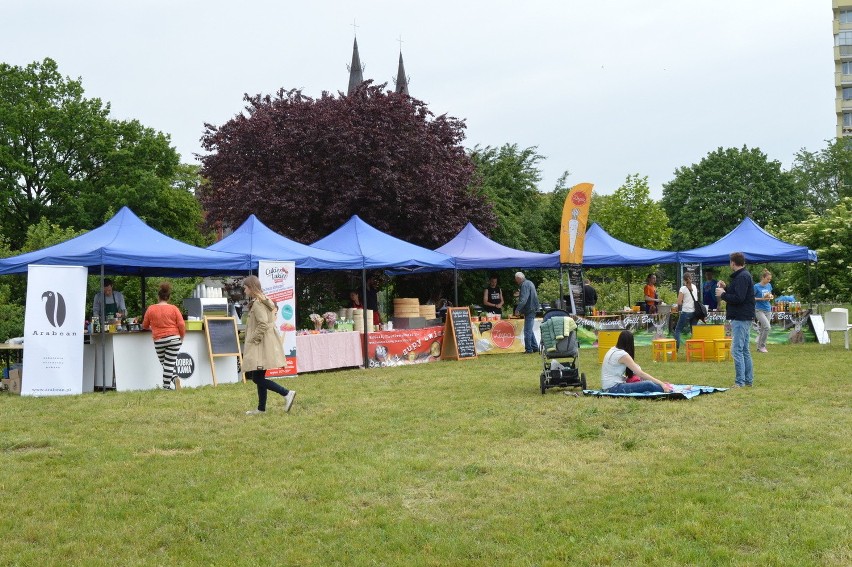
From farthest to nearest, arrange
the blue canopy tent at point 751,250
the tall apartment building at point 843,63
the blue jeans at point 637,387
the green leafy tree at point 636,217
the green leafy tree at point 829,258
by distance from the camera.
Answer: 1. the tall apartment building at point 843,63
2. the green leafy tree at point 636,217
3. the green leafy tree at point 829,258
4. the blue canopy tent at point 751,250
5. the blue jeans at point 637,387

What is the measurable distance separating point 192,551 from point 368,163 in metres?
23.5

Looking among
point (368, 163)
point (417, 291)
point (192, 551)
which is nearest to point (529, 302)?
point (368, 163)

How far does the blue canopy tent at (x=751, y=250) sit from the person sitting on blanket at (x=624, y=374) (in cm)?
1176

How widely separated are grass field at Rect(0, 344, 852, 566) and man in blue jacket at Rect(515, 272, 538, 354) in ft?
25.0

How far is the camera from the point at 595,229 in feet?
77.4

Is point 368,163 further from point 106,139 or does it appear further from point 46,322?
point 106,139

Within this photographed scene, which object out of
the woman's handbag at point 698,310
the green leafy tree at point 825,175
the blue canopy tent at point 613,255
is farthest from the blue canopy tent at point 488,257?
the green leafy tree at point 825,175

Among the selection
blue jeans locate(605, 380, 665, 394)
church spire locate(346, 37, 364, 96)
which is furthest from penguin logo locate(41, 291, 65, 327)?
church spire locate(346, 37, 364, 96)

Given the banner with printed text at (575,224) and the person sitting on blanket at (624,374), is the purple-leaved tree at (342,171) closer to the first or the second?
the banner with printed text at (575,224)

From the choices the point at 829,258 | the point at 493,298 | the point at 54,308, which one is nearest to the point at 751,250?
the point at 829,258

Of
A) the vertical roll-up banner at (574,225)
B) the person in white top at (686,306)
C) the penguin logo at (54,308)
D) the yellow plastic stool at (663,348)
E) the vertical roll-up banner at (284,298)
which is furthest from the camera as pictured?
the vertical roll-up banner at (574,225)

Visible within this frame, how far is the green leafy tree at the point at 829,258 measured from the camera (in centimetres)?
2419

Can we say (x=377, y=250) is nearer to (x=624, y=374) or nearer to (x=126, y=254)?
(x=126, y=254)

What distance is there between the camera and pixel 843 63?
276 ft
